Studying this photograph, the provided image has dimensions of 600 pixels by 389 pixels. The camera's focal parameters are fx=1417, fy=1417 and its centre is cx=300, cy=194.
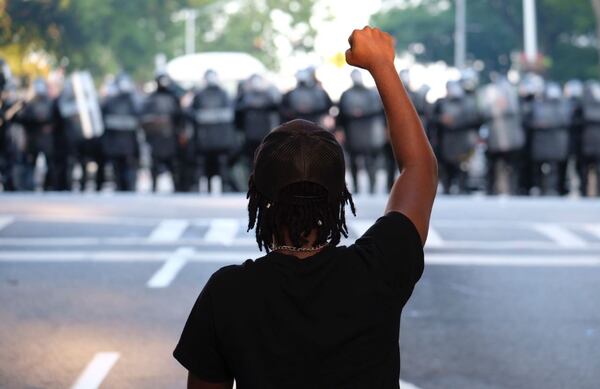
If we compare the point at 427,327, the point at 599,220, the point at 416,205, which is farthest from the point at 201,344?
the point at 599,220

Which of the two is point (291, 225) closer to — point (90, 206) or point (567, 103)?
point (90, 206)

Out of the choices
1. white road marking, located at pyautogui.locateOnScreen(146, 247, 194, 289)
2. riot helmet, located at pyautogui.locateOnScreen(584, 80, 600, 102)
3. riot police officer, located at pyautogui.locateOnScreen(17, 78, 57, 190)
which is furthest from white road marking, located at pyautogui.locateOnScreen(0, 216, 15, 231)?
riot helmet, located at pyautogui.locateOnScreen(584, 80, 600, 102)

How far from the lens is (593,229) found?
14477 millimetres

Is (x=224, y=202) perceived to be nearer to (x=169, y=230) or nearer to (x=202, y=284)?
(x=169, y=230)

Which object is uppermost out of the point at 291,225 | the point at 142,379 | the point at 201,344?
the point at 291,225

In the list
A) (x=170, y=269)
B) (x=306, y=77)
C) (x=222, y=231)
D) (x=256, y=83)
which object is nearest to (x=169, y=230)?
(x=222, y=231)

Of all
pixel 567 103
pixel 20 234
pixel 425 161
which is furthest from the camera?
pixel 567 103

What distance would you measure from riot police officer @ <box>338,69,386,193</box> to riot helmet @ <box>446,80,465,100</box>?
1195mm

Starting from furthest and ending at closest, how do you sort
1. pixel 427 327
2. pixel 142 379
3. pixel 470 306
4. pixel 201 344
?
pixel 470 306 → pixel 427 327 → pixel 142 379 → pixel 201 344

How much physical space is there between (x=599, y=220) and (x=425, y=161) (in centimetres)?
1232

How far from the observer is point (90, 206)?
51.8 feet

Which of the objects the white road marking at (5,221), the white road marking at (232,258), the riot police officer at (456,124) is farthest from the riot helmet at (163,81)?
the white road marking at (232,258)

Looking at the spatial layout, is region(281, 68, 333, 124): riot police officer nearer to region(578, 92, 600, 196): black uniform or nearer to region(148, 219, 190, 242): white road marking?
region(578, 92, 600, 196): black uniform

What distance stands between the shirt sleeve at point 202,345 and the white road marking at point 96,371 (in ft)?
13.5
